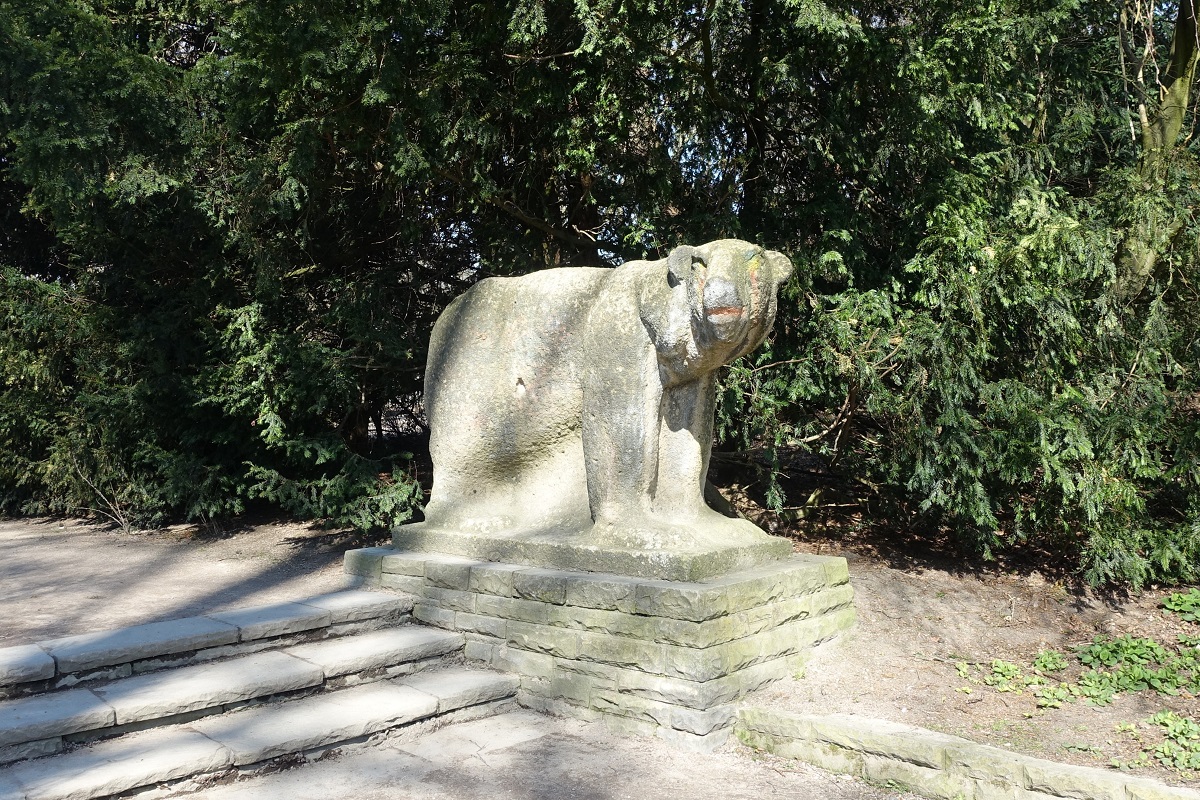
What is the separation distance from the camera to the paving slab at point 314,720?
396cm

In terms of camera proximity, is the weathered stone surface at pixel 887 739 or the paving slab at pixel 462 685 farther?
the paving slab at pixel 462 685

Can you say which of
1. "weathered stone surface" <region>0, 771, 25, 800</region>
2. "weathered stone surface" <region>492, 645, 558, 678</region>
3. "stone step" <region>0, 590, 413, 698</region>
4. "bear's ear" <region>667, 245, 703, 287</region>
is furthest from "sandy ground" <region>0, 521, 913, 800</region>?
"bear's ear" <region>667, 245, 703, 287</region>

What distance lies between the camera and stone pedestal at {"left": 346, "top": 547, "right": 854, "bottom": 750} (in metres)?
4.25

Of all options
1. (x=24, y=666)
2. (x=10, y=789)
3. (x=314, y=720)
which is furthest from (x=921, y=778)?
(x=24, y=666)

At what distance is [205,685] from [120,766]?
0.64 meters

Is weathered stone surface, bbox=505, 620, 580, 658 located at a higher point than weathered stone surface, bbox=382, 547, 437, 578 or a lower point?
lower

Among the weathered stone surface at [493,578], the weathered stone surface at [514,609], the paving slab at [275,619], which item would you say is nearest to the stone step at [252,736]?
the weathered stone surface at [514,609]

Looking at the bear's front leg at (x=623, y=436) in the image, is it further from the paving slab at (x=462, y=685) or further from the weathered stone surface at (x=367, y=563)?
the weathered stone surface at (x=367, y=563)

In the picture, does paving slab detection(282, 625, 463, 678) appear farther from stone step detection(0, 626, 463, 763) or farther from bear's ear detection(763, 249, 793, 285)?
bear's ear detection(763, 249, 793, 285)

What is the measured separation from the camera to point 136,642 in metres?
4.47

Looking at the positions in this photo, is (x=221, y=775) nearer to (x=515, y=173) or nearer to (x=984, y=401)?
(x=984, y=401)

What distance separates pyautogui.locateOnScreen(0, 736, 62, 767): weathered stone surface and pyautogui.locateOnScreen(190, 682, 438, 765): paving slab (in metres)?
0.54

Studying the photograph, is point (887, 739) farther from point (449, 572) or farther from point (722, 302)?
point (449, 572)

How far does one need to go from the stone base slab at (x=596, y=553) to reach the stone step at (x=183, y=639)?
1.43 ft
